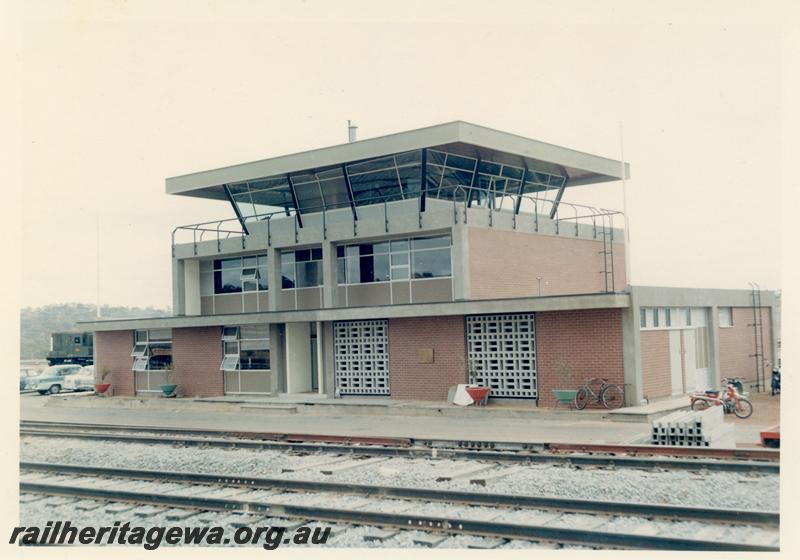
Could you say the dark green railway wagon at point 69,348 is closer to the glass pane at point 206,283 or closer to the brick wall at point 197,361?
the glass pane at point 206,283

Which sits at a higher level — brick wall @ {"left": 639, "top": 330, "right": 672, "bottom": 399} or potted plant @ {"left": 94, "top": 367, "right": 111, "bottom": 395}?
brick wall @ {"left": 639, "top": 330, "right": 672, "bottom": 399}

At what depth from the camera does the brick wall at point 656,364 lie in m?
19.6

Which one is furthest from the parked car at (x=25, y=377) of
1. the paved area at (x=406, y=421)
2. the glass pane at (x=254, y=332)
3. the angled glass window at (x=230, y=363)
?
the glass pane at (x=254, y=332)

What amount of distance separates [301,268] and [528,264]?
26.0ft

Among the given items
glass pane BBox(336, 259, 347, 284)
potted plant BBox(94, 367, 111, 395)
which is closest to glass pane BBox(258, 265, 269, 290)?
glass pane BBox(336, 259, 347, 284)

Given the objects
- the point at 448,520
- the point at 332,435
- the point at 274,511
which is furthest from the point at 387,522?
the point at 332,435

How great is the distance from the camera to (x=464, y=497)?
983 cm

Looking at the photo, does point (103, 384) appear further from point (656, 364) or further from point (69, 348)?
point (656, 364)

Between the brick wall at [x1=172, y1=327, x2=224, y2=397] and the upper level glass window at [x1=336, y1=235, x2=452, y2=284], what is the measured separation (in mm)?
5162

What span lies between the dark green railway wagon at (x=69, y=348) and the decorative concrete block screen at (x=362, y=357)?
29862 millimetres

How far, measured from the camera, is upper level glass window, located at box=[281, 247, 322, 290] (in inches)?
1091

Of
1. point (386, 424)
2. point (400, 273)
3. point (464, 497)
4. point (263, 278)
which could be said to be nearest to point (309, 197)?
point (263, 278)

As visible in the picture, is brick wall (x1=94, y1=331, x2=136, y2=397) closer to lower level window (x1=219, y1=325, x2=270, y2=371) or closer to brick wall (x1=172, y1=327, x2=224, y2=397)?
brick wall (x1=172, y1=327, x2=224, y2=397)

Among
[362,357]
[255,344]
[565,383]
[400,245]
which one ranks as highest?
[400,245]
